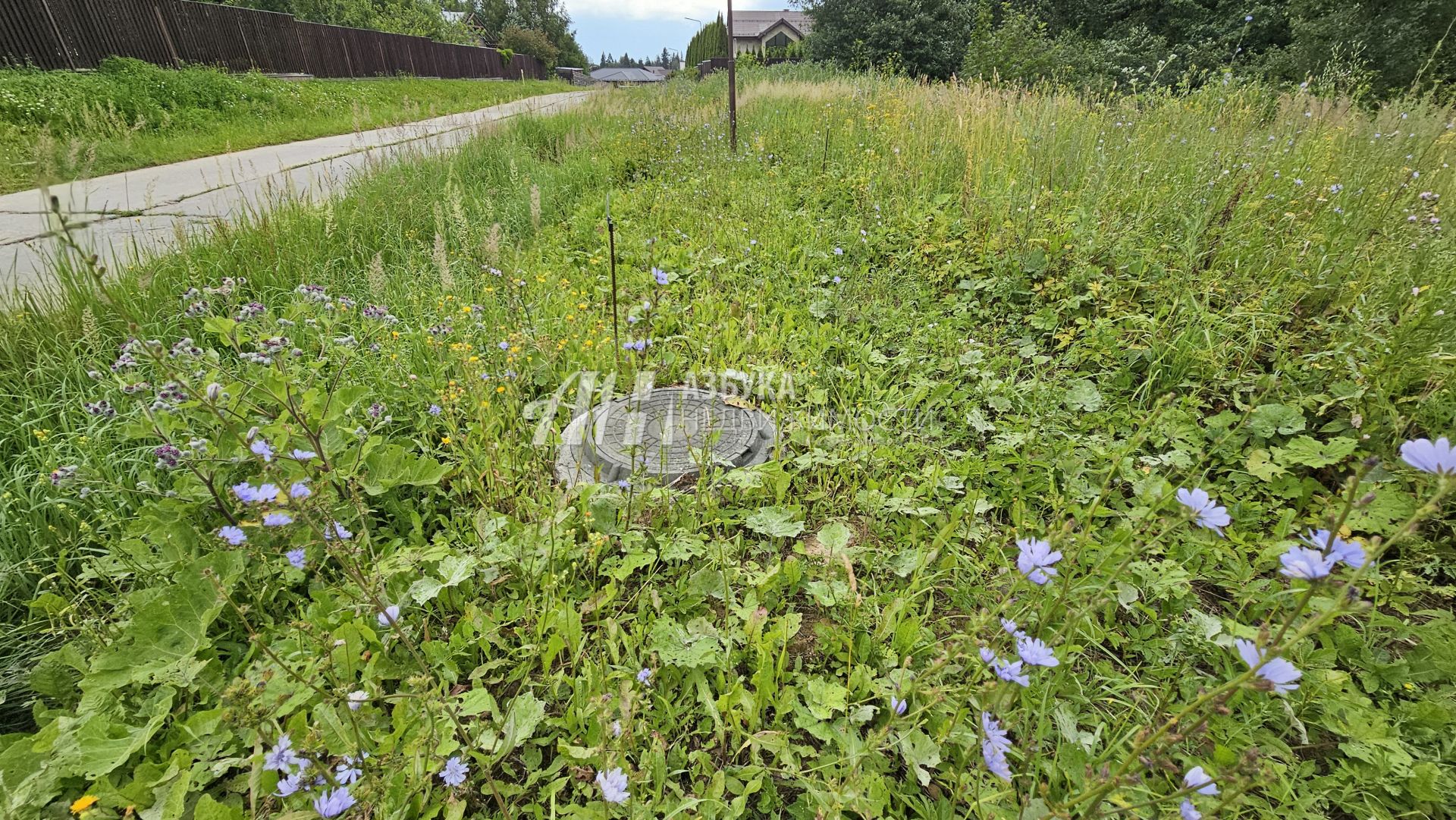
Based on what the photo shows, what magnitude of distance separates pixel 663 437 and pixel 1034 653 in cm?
Result: 153

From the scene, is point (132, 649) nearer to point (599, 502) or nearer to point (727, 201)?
point (599, 502)

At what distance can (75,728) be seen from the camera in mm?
1313

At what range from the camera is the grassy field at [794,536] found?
126 cm

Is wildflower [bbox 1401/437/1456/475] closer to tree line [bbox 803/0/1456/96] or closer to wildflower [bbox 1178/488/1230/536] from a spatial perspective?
wildflower [bbox 1178/488/1230/536]

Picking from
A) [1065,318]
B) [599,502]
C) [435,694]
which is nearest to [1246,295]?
[1065,318]

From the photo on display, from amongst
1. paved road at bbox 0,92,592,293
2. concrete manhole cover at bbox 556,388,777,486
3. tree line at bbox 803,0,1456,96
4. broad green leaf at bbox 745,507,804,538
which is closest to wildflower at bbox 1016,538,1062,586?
broad green leaf at bbox 745,507,804,538

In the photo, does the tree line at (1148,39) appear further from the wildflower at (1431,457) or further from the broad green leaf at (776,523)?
the wildflower at (1431,457)

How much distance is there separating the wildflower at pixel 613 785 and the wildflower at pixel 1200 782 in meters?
0.80

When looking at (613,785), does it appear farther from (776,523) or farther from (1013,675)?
(776,523)

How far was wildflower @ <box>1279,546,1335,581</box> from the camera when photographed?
65cm

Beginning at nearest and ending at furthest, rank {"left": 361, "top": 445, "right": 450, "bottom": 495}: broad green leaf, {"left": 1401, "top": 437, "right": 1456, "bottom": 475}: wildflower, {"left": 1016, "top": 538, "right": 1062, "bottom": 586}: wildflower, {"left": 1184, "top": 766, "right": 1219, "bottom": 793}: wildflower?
{"left": 1401, "top": 437, "right": 1456, "bottom": 475}: wildflower < {"left": 1184, "top": 766, "right": 1219, "bottom": 793}: wildflower < {"left": 1016, "top": 538, "right": 1062, "bottom": 586}: wildflower < {"left": 361, "top": 445, "right": 450, "bottom": 495}: broad green leaf

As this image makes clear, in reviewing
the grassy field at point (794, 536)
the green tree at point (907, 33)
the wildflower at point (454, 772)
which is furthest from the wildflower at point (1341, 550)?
the green tree at point (907, 33)

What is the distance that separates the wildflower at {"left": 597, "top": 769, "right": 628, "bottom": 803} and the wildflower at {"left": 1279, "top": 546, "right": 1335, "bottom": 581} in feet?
3.06

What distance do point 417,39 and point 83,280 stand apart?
27.7 metres
